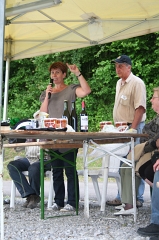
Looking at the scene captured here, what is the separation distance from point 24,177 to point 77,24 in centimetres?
210

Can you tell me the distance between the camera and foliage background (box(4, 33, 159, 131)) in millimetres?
14570

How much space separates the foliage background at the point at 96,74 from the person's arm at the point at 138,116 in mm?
8875

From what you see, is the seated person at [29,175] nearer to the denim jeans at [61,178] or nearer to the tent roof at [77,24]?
the denim jeans at [61,178]

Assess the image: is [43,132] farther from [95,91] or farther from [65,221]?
[95,91]

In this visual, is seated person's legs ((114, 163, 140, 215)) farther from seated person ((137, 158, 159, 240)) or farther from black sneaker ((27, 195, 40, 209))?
black sneaker ((27, 195, 40, 209))

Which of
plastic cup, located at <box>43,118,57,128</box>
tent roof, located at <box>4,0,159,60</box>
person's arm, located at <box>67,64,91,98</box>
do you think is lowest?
plastic cup, located at <box>43,118,57,128</box>

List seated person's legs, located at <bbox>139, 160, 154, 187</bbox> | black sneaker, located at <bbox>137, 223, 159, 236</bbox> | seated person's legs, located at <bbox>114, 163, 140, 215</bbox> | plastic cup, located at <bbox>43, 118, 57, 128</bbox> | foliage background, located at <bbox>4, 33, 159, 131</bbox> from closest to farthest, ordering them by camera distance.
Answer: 1. black sneaker, located at <bbox>137, 223, 159, 236</bbox>
2. plastic cup, located at <bbox>43, 118, 57, 128</bbox>
3. seated person's legs, located at <bbox>139, 160, 154, 187</bbox>
4. seated person's legs, located at <bbox>114, 163, 140, 215</bbox>
5. foliage background, located at <bbox>4, 33, 159, 131</bbox>

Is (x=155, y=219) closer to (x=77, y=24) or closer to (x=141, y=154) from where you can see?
(x=141, y=154)

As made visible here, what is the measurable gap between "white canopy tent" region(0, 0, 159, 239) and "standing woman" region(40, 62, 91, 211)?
0.73 m

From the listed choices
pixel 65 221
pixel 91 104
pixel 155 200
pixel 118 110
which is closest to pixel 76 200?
pixel 65 221

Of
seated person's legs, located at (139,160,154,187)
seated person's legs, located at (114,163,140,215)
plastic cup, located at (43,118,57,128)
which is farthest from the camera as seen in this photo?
seated person's legs, located at (114,163,140,215)

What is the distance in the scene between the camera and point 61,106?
5.05 metres

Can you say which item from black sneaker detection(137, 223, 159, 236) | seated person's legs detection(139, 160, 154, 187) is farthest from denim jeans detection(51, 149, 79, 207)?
black sneaker detection(137, 223, 159, 236)

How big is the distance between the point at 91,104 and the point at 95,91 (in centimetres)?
45
